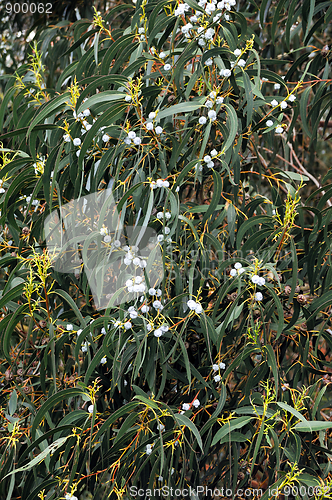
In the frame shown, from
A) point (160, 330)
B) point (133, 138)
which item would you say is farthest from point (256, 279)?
point (133, 138)

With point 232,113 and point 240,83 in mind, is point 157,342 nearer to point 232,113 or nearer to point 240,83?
point 232,113

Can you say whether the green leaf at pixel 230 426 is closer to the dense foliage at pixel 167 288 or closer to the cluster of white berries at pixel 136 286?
the dense foliage at pixel 167 288

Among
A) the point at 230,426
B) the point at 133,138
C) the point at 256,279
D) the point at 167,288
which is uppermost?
the point at 133,138

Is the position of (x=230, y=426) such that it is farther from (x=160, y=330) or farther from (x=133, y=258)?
(x=133, y=258)

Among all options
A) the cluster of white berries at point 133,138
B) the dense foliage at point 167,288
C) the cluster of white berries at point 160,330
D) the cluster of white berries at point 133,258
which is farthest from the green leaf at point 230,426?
the cluster of white berries at point 133,138

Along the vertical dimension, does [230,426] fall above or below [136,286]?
below

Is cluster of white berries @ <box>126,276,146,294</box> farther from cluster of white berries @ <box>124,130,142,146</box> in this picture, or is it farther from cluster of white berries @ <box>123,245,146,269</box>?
cluster of white berries @ <box>124,130,142,146</box>

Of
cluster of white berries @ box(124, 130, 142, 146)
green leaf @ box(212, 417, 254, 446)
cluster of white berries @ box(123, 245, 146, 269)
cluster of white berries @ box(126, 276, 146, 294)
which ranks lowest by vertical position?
green leaf @ box(212, 417, 254, 446)

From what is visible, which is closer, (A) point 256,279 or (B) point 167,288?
(A) point 256,279

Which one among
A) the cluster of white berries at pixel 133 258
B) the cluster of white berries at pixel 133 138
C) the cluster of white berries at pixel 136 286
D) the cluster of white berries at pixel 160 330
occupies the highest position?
the cluster of white berries at pixel 133 138

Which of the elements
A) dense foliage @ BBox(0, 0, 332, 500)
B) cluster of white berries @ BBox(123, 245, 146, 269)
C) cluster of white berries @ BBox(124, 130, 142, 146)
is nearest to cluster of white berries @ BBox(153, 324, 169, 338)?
dense foliage @ BBox(0, 0, 332, 500)

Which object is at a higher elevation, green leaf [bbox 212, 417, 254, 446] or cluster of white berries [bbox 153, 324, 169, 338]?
cluster of white berries [bbox 153, 324, 169, 338]

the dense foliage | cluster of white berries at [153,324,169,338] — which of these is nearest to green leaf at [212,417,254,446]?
the dense foliage

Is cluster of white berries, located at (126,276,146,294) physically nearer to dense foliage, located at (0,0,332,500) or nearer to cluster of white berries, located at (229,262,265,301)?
dense foliage, located at (0,0,332,500)
